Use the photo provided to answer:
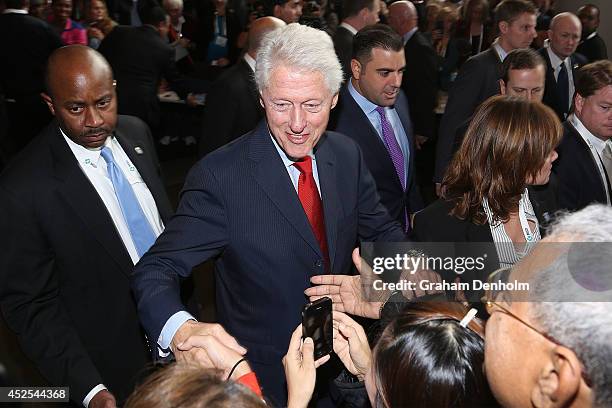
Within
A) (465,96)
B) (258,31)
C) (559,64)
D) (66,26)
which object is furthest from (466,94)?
(66,26)

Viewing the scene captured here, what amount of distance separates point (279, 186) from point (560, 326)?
99 cm

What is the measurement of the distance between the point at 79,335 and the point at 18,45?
14.2ft

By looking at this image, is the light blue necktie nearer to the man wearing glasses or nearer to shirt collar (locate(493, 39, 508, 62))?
the man wearing glasses

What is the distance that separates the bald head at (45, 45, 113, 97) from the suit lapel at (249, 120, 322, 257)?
0.74 metres

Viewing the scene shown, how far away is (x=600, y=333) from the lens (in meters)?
1.11

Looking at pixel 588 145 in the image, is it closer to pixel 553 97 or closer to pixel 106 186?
pixel 106 186

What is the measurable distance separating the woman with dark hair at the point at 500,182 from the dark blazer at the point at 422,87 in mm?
3526

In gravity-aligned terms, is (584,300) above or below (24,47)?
above

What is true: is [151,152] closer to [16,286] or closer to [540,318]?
[16,286]

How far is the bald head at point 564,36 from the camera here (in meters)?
5.52

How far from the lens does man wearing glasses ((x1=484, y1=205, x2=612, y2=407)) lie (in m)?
1.11

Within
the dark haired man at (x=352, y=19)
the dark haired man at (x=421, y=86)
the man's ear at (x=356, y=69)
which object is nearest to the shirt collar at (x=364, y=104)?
the man's ear at (x=356, y=69)

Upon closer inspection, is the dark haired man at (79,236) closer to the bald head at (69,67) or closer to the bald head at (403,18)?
the bald head at (69,67)

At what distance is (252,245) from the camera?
1927mm
